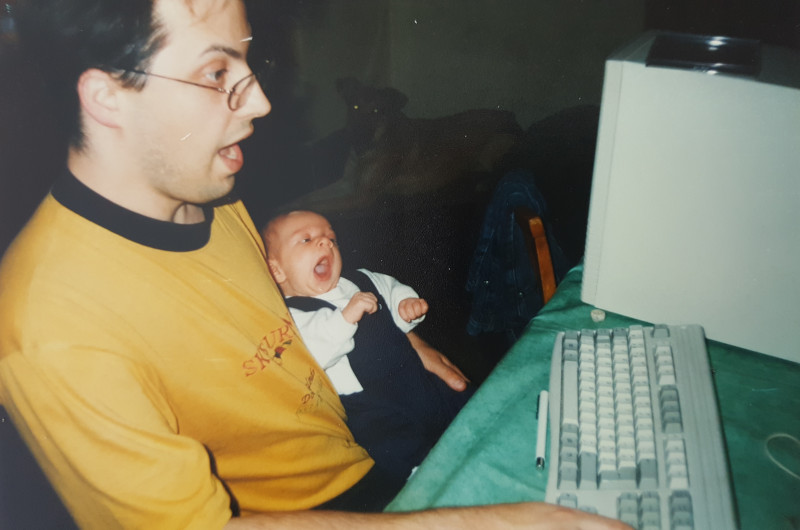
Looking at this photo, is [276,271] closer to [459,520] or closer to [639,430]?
[459,520]

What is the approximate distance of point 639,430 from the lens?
0.72 meters

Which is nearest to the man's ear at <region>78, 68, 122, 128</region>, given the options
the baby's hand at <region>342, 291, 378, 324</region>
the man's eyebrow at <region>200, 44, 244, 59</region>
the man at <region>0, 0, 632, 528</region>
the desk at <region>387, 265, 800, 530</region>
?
the man at <region>0, 0, 632, 528</region>

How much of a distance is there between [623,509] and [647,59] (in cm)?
59

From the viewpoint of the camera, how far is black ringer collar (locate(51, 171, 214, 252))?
1.95 ft

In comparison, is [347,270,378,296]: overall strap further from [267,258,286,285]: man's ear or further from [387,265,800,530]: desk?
[387,265,800,530]: desk

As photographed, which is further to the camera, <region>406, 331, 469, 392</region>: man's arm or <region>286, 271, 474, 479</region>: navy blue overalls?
<region>406, 331, 469, 392</region>: man's arm

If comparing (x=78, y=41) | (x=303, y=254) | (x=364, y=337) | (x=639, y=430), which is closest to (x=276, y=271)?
(x=303, y=254)

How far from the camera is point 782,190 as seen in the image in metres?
0.75

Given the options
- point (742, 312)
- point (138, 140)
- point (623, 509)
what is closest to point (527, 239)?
point (742, 312)

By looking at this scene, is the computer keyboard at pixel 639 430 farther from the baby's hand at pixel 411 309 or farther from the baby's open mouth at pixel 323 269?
the baby's open mouth at pixel 323 269

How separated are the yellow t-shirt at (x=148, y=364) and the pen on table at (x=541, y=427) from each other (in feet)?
1.14

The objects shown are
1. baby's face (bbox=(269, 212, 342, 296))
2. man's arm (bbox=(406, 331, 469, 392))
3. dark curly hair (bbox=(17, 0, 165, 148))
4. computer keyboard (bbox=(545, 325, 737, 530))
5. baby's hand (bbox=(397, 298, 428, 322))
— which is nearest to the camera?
dark curly hair (bbox=(17, 0, 165, 148))

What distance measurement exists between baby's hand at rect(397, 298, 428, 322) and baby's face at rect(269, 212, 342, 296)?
176 mm

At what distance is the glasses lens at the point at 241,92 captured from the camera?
27.2 inches
